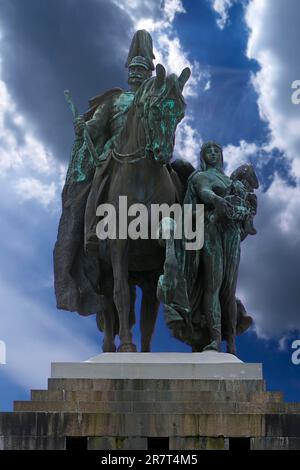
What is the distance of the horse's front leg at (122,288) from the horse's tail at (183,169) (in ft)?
6.02

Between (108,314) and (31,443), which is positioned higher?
(108,314)

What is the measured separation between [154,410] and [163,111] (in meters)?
4.68

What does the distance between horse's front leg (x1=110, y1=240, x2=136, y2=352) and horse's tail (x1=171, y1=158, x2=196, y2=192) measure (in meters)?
1.83

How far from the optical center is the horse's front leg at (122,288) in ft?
57.9

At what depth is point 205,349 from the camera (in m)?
17.5

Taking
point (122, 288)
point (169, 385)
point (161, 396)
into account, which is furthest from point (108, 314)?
point (161, 396)

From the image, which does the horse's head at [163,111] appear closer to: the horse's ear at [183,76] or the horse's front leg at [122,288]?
the horse's ear at [183,76]

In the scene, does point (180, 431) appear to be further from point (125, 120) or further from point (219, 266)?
point (125, 120)

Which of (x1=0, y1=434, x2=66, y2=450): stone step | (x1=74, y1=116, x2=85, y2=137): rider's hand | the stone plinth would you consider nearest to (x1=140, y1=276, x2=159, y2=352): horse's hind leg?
the stone plinth

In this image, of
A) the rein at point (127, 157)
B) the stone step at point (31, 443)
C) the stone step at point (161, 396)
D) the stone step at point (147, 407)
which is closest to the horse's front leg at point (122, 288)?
the rein at point (127, 157)

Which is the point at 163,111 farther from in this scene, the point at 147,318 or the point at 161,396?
the point at 161,396

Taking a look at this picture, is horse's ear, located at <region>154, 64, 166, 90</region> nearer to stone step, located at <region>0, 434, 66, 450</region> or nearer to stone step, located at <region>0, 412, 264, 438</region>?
stone step, located at <region>0, 412, 264, 438</region>

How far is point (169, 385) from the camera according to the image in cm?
1639
